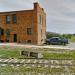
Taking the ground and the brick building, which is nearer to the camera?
the ground

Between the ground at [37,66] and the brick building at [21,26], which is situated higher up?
the brick building at [21,26]

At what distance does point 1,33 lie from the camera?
46250 millimetres

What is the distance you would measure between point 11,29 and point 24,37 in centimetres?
367

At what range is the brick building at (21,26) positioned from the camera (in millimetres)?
42500

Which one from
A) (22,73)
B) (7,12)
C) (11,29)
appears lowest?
(22,73)

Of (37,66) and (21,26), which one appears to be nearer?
(37,66)

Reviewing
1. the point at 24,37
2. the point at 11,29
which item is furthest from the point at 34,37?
the point at 11,29

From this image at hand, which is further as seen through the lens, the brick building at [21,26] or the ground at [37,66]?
the brick building at [21,26]

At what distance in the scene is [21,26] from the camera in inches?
1726

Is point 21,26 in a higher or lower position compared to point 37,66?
higher

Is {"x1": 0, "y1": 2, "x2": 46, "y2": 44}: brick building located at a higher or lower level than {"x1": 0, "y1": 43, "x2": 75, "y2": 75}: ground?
higher

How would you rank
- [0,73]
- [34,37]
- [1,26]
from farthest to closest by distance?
[1,26] < [34,37] < [0,73]

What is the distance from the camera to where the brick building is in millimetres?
42500

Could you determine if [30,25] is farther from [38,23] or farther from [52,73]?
[52,73]
